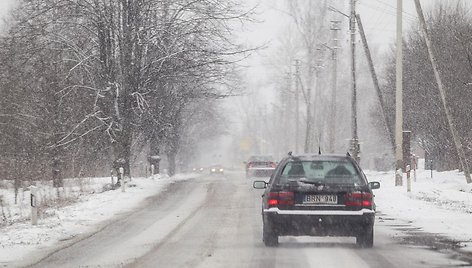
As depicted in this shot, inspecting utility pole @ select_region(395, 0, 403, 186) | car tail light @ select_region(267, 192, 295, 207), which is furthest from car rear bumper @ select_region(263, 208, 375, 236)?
utility pole @ select_region(395, 0, 403, 186)

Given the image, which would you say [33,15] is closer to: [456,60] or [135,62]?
[135,62]

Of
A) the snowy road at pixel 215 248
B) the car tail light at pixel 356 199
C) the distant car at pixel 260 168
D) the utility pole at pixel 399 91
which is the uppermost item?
the utility pole at pixel 399 91

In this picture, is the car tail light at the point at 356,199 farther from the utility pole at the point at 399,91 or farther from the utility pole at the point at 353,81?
the utility pole at the point at 353,81

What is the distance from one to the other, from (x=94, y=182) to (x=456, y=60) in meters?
17.3

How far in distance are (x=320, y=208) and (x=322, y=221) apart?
0.20 meters

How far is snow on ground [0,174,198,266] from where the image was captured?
1298 cm

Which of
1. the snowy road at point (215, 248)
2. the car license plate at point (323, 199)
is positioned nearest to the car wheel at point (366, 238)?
the snowy road at point (215, 248)

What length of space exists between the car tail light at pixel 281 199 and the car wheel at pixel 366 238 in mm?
1242

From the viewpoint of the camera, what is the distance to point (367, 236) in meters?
12.3

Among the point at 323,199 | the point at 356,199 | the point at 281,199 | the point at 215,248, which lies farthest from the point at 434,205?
the point at 215,248

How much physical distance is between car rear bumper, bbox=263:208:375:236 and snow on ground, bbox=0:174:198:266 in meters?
3.94

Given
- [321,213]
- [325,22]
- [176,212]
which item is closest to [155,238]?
[321,213]

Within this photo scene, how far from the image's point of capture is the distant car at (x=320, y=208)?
1209cm

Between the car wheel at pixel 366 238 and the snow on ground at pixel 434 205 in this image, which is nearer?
the car wheel at pixel 366 238
